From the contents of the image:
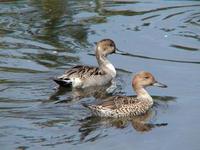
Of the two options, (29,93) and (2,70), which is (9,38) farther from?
(29,93)

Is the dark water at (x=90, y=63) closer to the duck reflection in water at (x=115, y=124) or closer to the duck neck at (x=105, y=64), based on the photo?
the duck reflection in water at (x=115, y=124)

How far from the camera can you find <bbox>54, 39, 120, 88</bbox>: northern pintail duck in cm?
1380

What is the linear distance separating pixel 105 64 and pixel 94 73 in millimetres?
654

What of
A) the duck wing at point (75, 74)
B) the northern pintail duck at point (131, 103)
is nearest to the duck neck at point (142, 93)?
the northern pintail duck at point (131, 103)

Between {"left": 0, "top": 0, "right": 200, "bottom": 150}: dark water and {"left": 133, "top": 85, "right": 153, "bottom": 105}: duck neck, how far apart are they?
0.20m

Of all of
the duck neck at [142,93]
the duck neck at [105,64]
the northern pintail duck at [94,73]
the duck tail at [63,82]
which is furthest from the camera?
the duck neck at [105,64]

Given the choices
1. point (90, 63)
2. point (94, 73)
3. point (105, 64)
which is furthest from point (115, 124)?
point (90, 63)

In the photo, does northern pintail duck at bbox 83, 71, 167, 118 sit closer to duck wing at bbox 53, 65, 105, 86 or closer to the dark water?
the dark water

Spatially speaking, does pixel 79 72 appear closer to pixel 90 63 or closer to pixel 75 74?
pixel 75 74

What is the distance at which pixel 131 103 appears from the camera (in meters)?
12.2

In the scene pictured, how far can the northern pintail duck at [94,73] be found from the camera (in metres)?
13.8

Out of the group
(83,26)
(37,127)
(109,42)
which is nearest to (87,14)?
(83,26)

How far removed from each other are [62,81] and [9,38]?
14.3ft

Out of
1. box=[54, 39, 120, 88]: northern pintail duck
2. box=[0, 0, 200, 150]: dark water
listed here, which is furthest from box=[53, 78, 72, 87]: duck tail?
box=[0, 0, 200, 150]: dark water
